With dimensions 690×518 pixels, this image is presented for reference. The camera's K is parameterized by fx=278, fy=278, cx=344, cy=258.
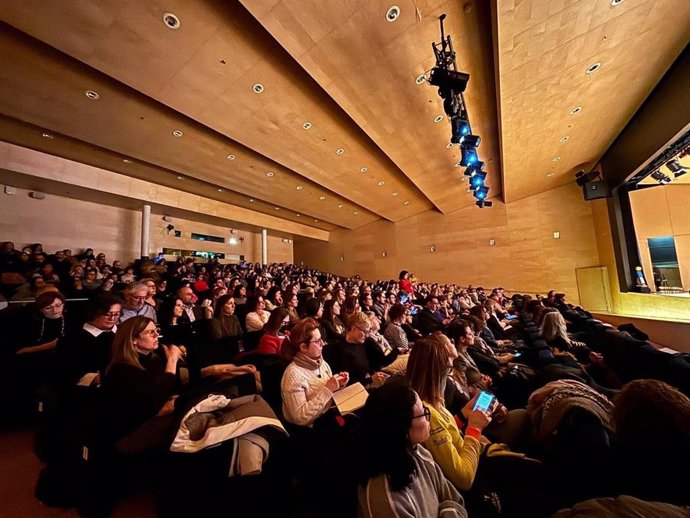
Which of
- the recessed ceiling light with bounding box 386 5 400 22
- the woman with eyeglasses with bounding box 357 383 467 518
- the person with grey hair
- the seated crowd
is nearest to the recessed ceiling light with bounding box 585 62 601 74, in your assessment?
the recessed ceiling light with bounding box 386 5 400 22

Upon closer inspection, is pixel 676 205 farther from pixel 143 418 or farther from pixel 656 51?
pixel 143 418

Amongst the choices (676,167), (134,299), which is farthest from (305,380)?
(676,167)

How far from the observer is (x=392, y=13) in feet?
11.3

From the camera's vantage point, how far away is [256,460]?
108cm

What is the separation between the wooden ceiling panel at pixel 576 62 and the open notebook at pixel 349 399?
161 inches

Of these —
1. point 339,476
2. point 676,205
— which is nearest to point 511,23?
point 339,476

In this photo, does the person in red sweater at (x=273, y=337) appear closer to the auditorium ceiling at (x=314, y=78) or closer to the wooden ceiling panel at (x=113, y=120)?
the auditorium ceiling at (x=314, y=78)

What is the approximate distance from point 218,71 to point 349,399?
508 cm

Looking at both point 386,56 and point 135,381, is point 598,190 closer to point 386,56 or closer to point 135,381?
point 386,56

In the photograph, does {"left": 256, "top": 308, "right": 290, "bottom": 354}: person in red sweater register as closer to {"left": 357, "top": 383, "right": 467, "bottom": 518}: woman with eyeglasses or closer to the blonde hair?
{"left": 357, "top": 383, "right": 467, "bottom": 518}: woman with eyeglasses

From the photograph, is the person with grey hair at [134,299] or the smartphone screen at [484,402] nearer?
the smartphone screen at [484,402]

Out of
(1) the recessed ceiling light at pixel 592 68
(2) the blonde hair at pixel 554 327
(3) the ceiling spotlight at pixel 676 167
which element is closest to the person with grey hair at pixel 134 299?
(2) the blonde hair at pixel 554 327

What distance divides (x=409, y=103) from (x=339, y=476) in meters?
5.66

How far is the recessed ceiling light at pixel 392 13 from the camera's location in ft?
11.0
